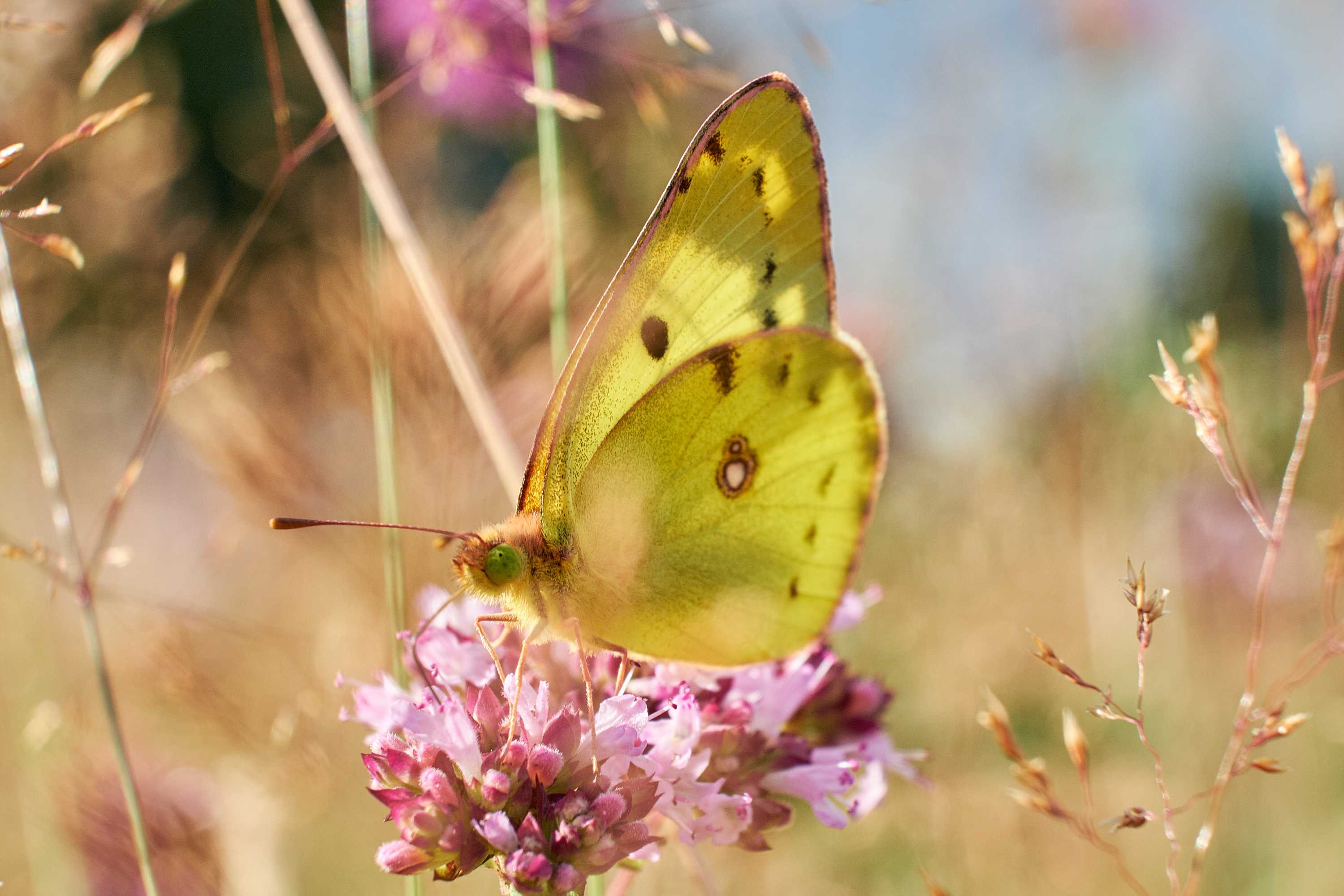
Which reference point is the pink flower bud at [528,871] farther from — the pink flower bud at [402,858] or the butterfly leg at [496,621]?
the butterfly leg at [496,621]

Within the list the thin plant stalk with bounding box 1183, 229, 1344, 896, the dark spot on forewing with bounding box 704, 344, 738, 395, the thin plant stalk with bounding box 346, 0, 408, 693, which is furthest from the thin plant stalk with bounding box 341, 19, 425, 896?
the thin plant stalk with bounding box 1183, 229, 1344, 896

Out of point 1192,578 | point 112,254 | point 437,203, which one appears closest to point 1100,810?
point 1192,578

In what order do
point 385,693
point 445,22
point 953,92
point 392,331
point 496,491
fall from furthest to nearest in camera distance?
point 953,92 < point 496,491 < point 392,331 < point 445,22 < point 385,693

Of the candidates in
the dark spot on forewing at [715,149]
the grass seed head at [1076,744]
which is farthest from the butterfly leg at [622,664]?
the dark spot on forewing at [715,149]

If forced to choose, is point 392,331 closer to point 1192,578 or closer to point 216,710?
point 216,710

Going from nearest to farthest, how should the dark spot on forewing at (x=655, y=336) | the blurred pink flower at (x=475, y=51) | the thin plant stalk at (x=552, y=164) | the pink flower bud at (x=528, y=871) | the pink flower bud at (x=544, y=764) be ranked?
the pink flower bud at (x=528, y=871), the pink flower bud at (x=544, y=764), the dark spot on forewing at (x=655, y=336), the thin plant stalk at (x=552, y=164), the blurred pink flower at (x=475, y=51)

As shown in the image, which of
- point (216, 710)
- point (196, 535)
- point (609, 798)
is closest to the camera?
point (609, 798)

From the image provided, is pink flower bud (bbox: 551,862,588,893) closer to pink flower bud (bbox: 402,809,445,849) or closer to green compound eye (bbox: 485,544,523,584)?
pink flower bud (bbox: 402,809,445,849)
